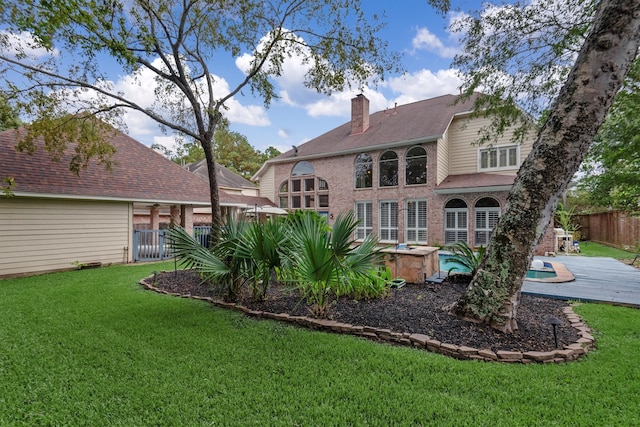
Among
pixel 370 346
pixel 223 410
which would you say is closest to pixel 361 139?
pixel 370 346

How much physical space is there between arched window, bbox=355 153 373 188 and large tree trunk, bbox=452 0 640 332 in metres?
13.8

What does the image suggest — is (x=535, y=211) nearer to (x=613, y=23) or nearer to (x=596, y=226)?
(x=613, y=23)

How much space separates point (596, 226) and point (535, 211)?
1961 cm

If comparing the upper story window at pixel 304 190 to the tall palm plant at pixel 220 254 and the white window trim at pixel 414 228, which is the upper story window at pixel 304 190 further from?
the tall palm plant at pixel 220 254

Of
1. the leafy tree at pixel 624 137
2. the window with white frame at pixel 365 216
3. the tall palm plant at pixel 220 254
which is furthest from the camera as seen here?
the window with white frame at pixel 365 216

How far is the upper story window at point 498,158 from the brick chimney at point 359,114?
7.09m

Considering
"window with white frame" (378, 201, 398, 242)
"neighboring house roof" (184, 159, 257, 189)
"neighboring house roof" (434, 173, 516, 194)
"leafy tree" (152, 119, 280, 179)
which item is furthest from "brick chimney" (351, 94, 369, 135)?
"leafy tree" (152, 119, 280, 179)

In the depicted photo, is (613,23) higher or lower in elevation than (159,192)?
higher

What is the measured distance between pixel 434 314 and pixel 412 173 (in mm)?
12771

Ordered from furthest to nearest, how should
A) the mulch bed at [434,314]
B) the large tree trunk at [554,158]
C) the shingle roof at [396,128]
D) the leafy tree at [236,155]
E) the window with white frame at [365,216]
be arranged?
the leafy tree at [236,155] → the window with white frame at [365,216] → the shingle roof at [396,128] → the mulch bed at [434,314] → the large tree trunk at [554,158]

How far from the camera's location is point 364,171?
1805cm

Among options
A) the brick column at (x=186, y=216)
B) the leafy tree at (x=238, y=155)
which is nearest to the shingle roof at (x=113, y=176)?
the brick column at (x=186, y=216)

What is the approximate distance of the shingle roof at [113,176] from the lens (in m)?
9.07

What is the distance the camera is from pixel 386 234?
1741 cm
